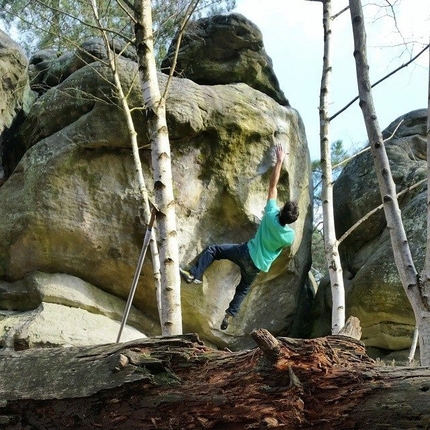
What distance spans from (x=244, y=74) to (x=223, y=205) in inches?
105

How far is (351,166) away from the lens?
12.1m

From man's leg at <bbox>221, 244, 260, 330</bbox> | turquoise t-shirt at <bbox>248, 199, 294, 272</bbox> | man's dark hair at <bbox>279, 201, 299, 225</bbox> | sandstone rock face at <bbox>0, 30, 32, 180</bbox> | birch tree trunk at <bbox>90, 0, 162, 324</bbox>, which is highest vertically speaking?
sandstone rock face at <bbox>0, 30, 32, 180</bbox>

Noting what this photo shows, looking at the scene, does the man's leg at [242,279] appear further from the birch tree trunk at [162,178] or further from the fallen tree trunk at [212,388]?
the fallen tree trunk at [212,388]

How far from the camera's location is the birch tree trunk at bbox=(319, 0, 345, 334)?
6.84 metres

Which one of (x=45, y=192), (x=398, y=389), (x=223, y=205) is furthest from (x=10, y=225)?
(x=398, y=389)

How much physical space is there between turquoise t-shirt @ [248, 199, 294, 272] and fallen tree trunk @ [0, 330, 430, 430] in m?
4.81

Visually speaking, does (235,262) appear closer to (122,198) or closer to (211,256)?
(211,256)

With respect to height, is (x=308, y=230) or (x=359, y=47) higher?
(x=359, y=47)

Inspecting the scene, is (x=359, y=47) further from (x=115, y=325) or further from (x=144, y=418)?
(x=115, y=325)

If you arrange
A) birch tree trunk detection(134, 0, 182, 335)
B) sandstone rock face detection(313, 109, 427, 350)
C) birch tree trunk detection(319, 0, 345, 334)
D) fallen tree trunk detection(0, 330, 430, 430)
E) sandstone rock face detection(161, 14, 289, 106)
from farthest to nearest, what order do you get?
sandstone rock face detection(161, 14, 289, 106)
sandstone rock face detection(313, 109, 427, 350)
birch tree trunk detection(319, 0, 345, 334)
birch tree trunk detection(134, 0, 182, 335)
fallen tree trunk detection(0, 330, 430, 430)

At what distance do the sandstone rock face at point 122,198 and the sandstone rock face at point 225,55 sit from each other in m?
1.11

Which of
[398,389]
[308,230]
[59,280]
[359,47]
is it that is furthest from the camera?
[308,230]

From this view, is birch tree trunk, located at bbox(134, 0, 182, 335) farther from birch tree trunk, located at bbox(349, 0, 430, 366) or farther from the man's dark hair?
the man's dark hair

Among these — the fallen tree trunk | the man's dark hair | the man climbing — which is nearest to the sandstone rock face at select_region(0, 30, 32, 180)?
the man climbing
